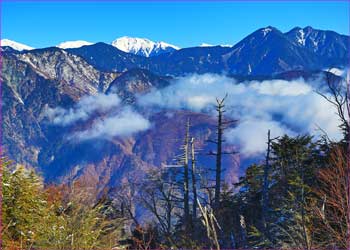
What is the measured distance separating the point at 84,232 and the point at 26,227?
1.78 metres

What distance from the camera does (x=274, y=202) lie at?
21.9 meters

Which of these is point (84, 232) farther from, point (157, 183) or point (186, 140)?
point (157, 183)

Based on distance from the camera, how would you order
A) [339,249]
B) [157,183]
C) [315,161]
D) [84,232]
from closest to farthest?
[339,249] < [84,232] < [315,161] < [157,183]

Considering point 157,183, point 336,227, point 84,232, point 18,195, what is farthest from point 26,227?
point 157,183

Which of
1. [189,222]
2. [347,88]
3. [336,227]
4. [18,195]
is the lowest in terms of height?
[189,222]

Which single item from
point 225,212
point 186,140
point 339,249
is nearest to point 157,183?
point 186,140

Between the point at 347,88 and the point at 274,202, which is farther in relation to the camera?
the point at 274,202

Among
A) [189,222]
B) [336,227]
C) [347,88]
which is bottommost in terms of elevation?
[189,222]

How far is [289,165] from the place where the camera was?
75.3 ft

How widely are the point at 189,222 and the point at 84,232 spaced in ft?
47.8

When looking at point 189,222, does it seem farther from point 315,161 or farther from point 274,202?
point 315,161

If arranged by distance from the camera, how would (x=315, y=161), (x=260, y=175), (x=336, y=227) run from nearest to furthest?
(x=336, y=227)
(x=315, y=161)
(x=260, y=175)

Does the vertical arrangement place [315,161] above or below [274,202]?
above

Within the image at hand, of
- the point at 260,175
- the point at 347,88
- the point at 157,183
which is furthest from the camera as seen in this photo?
the point at 157,183
